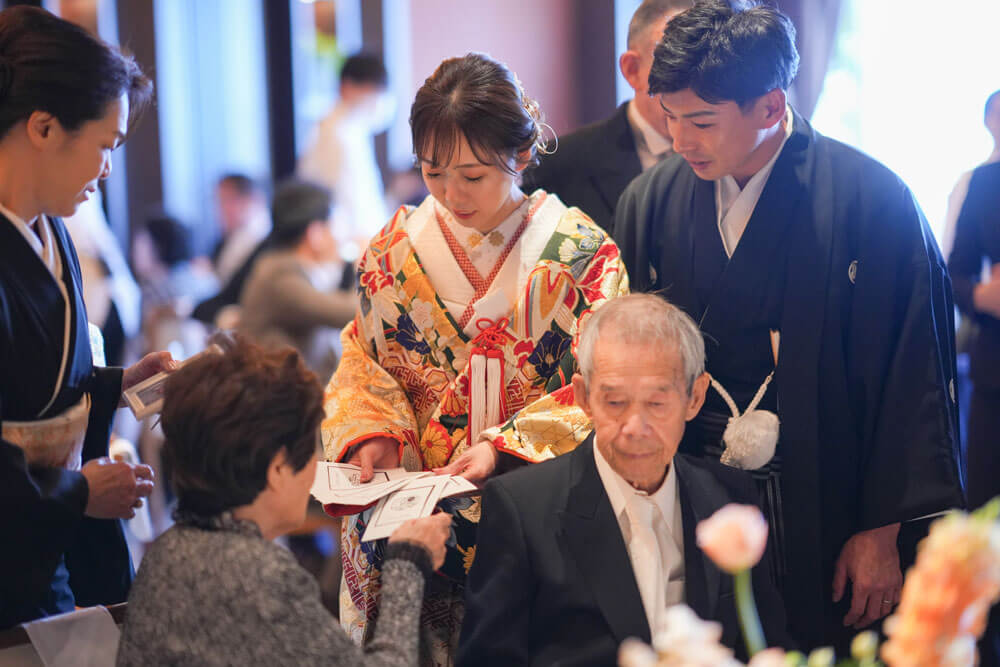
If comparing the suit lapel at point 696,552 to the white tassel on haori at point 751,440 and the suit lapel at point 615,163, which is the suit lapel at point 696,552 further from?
the suit lapel at point 615,163

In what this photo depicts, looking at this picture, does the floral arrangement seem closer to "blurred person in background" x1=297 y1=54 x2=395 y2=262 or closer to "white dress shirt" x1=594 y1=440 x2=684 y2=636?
"white dress shirt" x1=594 y1=440 x2=684 y2=636

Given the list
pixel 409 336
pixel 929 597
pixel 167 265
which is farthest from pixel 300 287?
pixel 929 597

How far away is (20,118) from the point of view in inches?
59.8

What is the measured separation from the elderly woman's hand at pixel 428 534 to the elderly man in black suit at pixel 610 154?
1093 mm

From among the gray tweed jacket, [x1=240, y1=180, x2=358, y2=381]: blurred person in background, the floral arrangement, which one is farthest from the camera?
[x1=240, y1=180, x2=358, y2=381]: blurred person in background

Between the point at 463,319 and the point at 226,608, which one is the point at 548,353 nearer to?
the point at 463,319

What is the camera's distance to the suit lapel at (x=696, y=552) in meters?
1.61

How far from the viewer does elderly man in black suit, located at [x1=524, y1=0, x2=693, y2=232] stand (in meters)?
2.54

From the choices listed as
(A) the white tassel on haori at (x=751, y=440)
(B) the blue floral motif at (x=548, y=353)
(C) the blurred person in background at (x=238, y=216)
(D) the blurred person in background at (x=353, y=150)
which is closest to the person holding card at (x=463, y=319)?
(B) the blue floral motif at (x=548, y=353)

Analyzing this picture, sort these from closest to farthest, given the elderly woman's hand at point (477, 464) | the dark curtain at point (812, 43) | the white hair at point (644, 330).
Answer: the white hair at point (644, 330)
the elderly woman's hand at point (477, 464)
the dark curtain at point (812, 43)

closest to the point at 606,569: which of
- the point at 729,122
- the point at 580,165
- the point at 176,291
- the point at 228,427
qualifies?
the point at 228,427

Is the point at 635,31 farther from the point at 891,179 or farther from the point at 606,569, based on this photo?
the point at 606,569

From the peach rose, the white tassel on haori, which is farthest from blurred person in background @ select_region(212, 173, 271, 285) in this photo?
the peach rose

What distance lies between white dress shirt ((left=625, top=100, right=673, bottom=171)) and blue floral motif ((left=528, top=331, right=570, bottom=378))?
828mm
